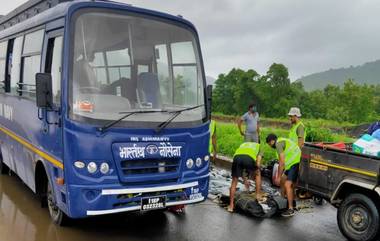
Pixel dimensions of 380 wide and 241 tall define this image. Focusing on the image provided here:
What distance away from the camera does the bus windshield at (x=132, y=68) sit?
486 centimetres

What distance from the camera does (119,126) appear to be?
482cm

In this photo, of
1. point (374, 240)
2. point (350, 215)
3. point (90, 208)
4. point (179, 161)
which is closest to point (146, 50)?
point (179, 161)

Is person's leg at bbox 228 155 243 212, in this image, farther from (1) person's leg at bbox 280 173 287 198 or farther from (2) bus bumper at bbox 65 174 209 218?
(2) bus bumper at bbox 65 174 209 218

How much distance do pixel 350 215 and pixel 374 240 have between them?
44 cm

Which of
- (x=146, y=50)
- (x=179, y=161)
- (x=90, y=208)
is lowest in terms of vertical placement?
(x=90, y=208)

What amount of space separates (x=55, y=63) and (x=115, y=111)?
109 centimetres

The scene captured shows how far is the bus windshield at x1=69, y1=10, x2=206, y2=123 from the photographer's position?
15.9ft

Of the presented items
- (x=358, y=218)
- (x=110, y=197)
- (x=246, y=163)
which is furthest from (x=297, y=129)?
(x=110, y=197)

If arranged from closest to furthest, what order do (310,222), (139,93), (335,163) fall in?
(139,93), (335,163), (310,222)

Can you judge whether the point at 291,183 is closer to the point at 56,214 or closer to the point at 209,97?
the point at 209,97

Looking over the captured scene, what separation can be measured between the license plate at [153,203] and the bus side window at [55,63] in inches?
62.8

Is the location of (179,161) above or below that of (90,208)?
above

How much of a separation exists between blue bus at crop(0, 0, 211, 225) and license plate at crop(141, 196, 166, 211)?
0.01 m

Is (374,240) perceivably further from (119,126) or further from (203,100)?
(119,126)
